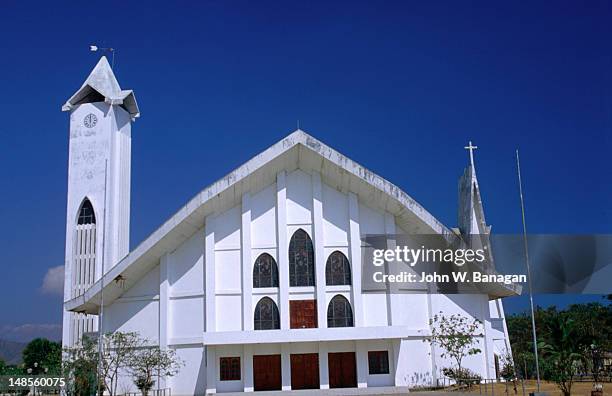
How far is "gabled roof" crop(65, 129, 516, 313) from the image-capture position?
82.0 feet

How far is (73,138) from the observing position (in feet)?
109

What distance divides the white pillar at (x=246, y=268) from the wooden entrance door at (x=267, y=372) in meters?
1.29

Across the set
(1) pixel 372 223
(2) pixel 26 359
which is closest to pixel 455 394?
(1) pixel 372 223

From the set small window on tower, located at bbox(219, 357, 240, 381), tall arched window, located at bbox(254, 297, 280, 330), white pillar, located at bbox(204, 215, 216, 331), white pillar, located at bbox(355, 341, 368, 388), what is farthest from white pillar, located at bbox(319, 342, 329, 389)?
white pillar, located at bbox(204, 215, 216, 331)

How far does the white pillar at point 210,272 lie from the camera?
25.2 metres

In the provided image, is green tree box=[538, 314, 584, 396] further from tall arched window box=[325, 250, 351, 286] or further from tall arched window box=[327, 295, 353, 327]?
tall arched window box=[325, 250, 351, 286]

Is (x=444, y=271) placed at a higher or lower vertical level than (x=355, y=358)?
higher

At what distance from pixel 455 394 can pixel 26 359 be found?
45.5 meters

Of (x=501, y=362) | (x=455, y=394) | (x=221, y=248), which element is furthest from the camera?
(x=501, y=362)

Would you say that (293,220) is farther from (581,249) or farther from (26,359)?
(26,359)

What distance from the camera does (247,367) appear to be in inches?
986

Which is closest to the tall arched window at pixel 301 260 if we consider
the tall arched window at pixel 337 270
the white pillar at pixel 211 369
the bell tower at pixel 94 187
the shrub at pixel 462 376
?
the tall arched window at pixel 337 270

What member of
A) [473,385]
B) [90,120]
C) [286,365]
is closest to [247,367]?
[286,365]

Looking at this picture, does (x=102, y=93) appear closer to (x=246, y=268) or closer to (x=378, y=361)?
(x=246, y=268)
